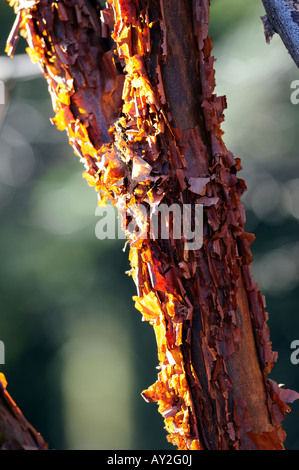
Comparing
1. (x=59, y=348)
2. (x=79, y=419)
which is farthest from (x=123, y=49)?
(x=79, y=419)

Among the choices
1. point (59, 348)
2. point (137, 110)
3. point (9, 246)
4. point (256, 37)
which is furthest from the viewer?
point (59, 348)

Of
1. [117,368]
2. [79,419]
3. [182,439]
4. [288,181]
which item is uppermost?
[288,181]

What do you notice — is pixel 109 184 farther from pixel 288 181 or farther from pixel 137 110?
pixel 288 181

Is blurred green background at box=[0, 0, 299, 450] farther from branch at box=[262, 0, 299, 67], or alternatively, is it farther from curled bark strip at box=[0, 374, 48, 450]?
curled bark strip at box=[0, 374, 48, 450]

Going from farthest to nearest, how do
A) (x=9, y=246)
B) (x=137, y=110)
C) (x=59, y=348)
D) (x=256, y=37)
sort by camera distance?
(x=59, y=348) → (x=9, y=246) → (x=256, y=37) → (x=137, y=110)

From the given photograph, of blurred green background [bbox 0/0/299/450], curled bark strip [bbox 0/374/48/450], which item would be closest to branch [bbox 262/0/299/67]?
curled bark strip [bbox 0/374/48/450]

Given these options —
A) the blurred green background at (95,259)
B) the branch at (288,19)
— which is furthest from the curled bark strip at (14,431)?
the blurred green background at (95,259)
